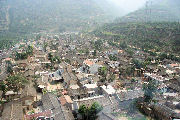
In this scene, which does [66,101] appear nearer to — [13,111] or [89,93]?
[89,93]

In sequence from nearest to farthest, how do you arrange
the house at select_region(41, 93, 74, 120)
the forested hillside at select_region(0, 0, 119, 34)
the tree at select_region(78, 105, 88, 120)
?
1. the house at select_region(41, 93, 74, 120)
2. the tree at select_region(78, 105, 88, 120)
3. the forested hillside at select_region(0, 0, 119, 34)

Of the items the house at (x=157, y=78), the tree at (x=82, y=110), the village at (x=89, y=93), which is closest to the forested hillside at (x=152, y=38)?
the village at (x=89, y=93)

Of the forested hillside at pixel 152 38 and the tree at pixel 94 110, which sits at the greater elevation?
the forested hillside at pixel 152 38

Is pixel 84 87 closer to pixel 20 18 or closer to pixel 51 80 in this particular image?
pixel 51 80

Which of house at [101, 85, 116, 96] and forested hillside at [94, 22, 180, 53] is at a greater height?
forested hillside at [94, 22, 180, 53]

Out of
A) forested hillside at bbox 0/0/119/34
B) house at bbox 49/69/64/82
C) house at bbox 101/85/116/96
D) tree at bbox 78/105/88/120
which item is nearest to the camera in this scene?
tree at bbox 78/105/88/120

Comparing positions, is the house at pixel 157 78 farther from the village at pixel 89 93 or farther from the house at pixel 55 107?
the house at pixel 55 107

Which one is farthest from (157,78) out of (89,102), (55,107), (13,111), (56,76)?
(13,111)

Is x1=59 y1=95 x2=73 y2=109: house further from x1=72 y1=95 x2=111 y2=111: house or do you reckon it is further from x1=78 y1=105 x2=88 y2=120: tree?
x1=78 y1=105 x2=88 y2=120: tree

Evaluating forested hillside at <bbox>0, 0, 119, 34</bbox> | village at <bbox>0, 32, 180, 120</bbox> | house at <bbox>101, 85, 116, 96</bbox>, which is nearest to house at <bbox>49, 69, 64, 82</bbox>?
village at <bbox>0, 32, 180, 120</bbox>

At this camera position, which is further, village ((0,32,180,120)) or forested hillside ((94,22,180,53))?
forested hillside ((94,22,180,53))

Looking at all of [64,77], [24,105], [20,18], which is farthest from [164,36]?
[20,18]
